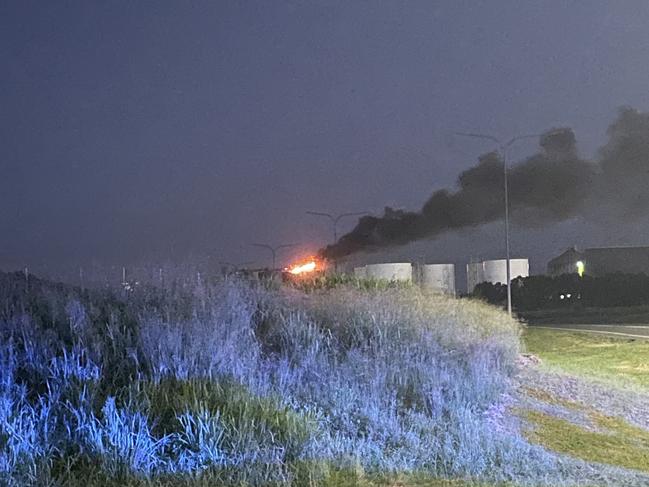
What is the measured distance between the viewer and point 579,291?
67.8 m

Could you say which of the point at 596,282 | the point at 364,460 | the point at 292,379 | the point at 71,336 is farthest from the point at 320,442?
the point at 596,282

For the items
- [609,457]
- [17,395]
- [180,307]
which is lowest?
[609,457]

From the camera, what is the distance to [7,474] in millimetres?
7793

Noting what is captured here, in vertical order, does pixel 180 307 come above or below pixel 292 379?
above

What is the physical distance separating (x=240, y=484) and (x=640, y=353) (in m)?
18.3

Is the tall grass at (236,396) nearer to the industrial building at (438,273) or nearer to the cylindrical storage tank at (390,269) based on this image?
the cylindrical storage tank at (390,269)

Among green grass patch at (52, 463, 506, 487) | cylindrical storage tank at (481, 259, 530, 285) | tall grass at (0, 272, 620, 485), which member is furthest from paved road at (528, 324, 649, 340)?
green grass patch at (52, 463, 506, 487)

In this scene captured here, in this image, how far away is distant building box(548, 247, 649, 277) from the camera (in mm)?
88250

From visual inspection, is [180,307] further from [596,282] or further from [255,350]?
[596,282]

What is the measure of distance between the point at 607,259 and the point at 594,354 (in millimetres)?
67536

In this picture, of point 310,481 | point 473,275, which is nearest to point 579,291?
point 473,275

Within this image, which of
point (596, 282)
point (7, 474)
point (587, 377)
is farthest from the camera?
point (596, 282)

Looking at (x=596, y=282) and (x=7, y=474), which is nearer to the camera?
(x=7, y=474)

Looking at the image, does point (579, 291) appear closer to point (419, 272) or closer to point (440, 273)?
point (440, 273)
